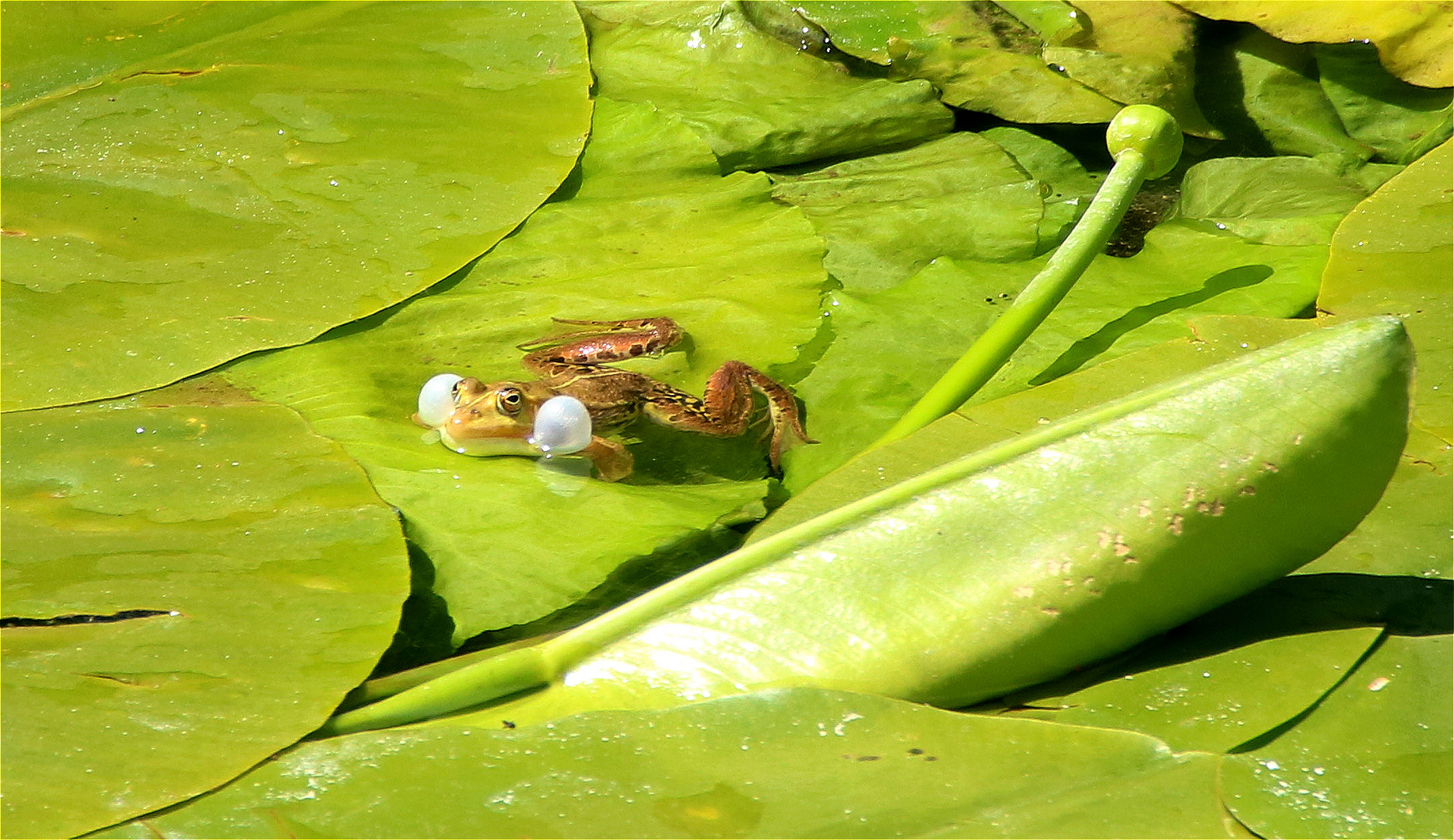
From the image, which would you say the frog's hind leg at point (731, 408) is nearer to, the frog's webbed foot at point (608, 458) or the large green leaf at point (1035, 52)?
the frog's webbed foot at point (608, 458)

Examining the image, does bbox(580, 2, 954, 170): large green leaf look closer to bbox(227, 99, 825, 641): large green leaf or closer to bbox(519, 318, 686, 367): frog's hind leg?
bbox(227, 99, 825, 641): large green leaf

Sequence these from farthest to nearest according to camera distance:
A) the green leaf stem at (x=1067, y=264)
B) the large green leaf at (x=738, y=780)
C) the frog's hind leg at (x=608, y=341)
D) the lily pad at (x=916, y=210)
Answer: the lily pad at (x=916, y=210), the frog's hind leg at (x=608, y=341), the green leaf stem at (x=1067, y=264), the large green leaf at (x=738, y=780)

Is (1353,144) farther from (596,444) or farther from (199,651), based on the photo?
(199,651)

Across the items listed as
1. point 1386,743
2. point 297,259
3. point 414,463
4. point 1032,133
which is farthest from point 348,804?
point 1032,133

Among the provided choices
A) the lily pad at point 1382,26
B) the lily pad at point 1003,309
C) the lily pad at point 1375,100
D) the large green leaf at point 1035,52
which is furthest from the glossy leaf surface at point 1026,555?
the lily pad at point 1375,100

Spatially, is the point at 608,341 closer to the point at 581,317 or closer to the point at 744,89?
the point at 581,317

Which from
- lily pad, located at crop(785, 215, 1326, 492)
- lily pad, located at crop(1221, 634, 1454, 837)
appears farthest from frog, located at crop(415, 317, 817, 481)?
lily pad, located at crop(1221, 634, 1454, 837)
